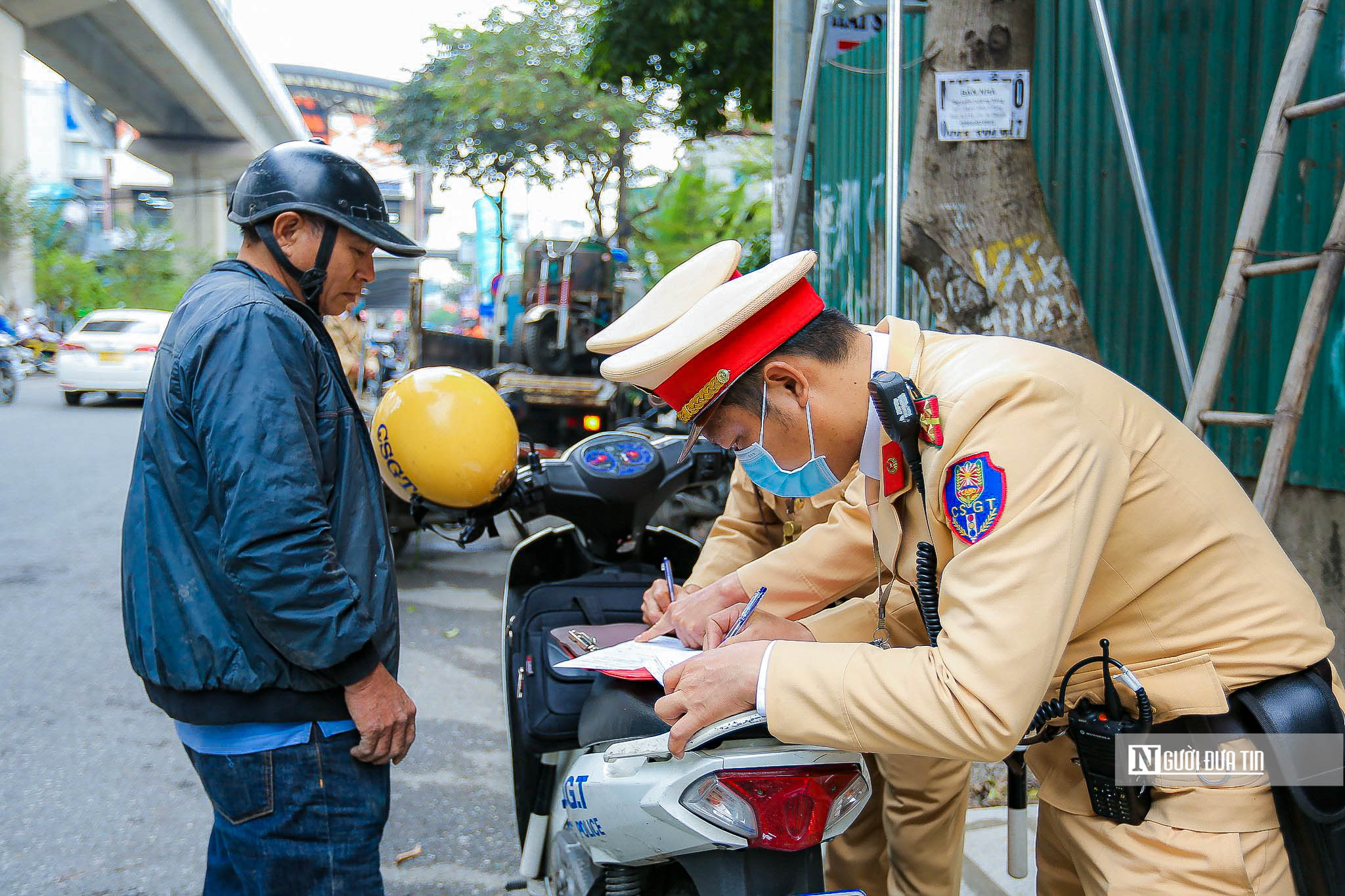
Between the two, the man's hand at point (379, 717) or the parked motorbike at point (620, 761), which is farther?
the man's hand at point (379, 717)

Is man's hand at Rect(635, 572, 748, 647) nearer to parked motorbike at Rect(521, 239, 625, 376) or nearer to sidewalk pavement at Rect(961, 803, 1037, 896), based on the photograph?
sidewalk pavement at Rect(961, 803, 1037, 896)

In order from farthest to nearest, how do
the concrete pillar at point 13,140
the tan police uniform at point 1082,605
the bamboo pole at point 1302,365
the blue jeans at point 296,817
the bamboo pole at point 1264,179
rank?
the concrete pillar at point 13,140
the bamboo pole at point 1264,179
the bamboo pole at point 1302,365
the blue jeans at point 296,817
the tan police uniform at point 1082,605

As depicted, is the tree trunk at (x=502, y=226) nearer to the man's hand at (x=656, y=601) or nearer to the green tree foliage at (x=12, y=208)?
the man's hand at (x=656, y=601)

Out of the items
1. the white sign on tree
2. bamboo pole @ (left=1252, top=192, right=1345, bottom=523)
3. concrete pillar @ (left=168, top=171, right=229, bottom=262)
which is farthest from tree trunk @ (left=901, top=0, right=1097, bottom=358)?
concrete pillar @ (left=168, top=171, right=229, bottom=262)

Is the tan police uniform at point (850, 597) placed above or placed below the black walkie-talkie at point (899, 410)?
below

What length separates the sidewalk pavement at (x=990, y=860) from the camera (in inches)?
115

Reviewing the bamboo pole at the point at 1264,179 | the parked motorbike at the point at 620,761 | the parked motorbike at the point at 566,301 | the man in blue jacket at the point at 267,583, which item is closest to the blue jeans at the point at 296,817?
the man in blue jacket at the point at 267,583

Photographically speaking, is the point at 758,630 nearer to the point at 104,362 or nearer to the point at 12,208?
the point at 104,362

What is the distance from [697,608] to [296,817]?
2.94ft

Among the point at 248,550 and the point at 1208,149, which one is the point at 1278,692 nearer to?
the point at 248,550

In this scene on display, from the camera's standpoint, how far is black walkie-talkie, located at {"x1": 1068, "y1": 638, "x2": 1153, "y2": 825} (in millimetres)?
1460

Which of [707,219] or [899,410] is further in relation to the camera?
[707,219]

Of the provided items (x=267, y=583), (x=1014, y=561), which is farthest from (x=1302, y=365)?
(x=267, y=583)

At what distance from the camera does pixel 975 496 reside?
139cm
